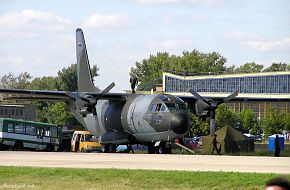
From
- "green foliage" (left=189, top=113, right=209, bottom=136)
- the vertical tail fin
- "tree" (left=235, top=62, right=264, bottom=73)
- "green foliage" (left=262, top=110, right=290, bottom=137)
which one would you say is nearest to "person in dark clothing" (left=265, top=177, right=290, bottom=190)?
the vertical tail fin

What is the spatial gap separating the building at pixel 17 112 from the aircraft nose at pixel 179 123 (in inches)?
3022

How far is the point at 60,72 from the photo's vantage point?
15675 cm

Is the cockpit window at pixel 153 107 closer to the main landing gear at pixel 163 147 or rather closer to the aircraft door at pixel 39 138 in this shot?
the main landing gear at pixel 163 147

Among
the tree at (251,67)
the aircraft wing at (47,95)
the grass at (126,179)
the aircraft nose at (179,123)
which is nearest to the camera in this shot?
the grass at (126,179)

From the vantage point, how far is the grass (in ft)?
61.5

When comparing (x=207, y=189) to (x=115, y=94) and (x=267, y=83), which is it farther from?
(x=267, y=83)

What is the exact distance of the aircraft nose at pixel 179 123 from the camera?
1624 inches

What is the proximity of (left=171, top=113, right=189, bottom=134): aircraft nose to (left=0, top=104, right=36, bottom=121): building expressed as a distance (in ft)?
252

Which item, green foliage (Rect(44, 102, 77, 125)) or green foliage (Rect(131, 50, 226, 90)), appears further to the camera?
green foliage (Rect(131, 50, 226, 90))

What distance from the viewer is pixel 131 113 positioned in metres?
45.1

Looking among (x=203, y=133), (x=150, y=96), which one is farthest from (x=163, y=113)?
(x=203, y=133)

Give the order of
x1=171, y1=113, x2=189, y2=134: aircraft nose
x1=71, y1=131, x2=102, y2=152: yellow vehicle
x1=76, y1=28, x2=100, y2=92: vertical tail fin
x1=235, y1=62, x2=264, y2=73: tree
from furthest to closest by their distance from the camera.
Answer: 1. x1=235, y1=62, x2=264, y2=73: tree
2. x1=71, y1=131, x2=102, y2=152: yellow vehicle
3. x1=76, y1=28, x2=100, y2=92: vertical tail fin
4. x1=171, y1=113, x2=189, y2=134: aircraft nose

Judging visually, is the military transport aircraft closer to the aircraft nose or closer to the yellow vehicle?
the aircraft nose

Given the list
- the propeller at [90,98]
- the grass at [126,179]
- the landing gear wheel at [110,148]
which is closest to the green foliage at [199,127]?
the landing gear wheel at [110,148]
